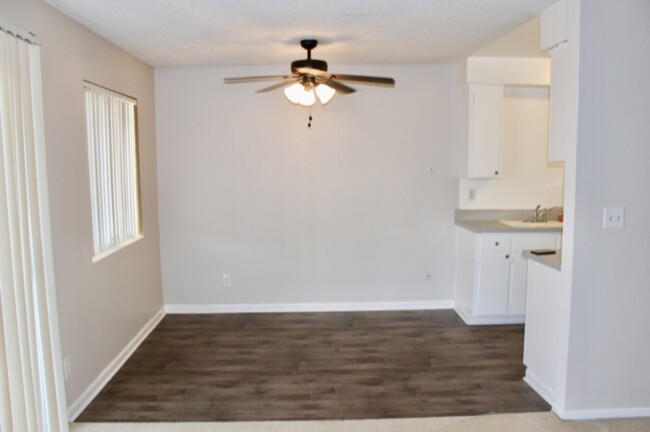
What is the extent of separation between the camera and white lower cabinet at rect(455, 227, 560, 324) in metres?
4.21

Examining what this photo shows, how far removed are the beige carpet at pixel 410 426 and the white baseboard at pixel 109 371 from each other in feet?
0.45

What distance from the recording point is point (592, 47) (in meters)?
2.61

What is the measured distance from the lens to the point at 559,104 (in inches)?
113

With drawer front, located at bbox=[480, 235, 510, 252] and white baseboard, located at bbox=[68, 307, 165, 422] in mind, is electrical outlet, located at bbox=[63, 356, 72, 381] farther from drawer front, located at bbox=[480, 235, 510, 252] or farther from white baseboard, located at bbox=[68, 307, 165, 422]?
drawer front, located at bbox=[480, 235, 510, 252]

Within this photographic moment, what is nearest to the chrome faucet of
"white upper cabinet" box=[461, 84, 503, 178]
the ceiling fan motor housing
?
"white upper cabinet" box=[461, 84, 503, 178]

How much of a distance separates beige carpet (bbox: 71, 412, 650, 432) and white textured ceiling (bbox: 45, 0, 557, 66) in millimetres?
2524

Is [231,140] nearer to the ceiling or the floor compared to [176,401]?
nearer to the ceiling

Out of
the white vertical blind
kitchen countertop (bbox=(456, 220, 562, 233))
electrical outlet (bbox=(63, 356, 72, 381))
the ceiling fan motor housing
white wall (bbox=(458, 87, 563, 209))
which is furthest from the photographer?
white wall (bbox=(458, 87, 563, 209))

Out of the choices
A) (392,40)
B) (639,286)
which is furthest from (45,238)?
(639,286)

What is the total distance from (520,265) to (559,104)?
71.8 inches

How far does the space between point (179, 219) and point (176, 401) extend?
2.12m

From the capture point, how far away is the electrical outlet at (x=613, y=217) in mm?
2697

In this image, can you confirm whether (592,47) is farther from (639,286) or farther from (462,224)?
(462,224)

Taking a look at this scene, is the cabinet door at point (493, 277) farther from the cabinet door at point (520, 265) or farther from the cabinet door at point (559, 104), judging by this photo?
the cabinet door at point (559, 104)
